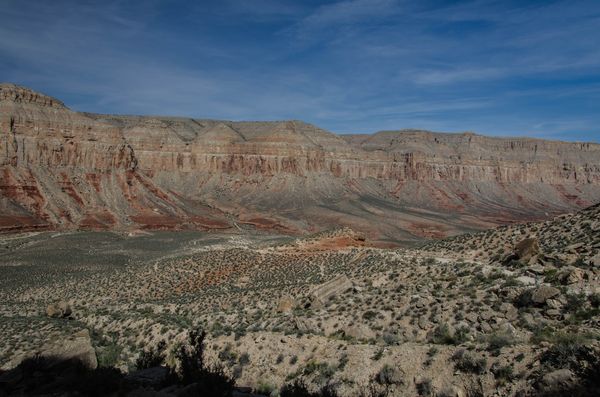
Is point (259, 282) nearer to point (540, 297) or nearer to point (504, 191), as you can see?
point (540, 297)

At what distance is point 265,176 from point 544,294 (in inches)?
4480

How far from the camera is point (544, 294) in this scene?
12891 millimetres

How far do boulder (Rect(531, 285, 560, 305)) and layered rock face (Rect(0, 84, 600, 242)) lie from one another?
212 feet

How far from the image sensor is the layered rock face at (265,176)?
258 feet

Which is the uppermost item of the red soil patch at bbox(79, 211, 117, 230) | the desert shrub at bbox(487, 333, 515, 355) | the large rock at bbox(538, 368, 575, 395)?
the large rock at bbox(538, 368, 575, 395)

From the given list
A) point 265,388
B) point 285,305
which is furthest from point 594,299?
point 285,305

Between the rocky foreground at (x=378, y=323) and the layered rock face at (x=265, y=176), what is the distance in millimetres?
50559

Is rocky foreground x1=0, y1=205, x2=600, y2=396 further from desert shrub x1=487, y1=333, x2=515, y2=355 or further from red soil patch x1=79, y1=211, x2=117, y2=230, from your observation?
red soil patch x1=79, y1=211, x2=117, y2=230

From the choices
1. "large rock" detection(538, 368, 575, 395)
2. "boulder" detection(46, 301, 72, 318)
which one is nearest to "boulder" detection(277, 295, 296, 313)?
"large rock" detection(538, 368, 575, 395)

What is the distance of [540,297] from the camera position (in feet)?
42.4

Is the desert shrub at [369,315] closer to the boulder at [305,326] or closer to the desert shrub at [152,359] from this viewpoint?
the boulder at [305,326]

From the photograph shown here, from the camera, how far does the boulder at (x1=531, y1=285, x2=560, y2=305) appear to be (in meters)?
12.9

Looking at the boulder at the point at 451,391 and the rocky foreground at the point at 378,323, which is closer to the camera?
the boulder at the point at 451,391

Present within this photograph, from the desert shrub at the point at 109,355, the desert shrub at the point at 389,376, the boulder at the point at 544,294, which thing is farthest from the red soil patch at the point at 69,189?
the boulder at the point at 544,294
